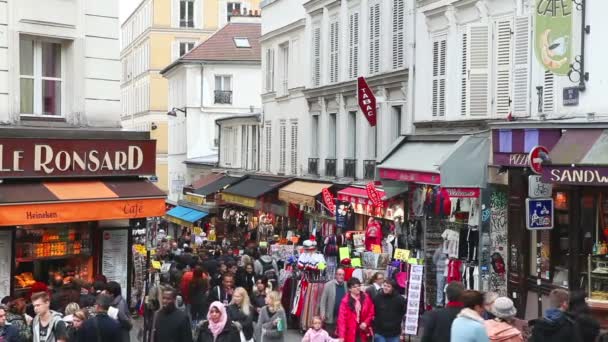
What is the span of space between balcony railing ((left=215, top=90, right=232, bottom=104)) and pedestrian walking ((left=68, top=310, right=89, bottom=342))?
4216 cm

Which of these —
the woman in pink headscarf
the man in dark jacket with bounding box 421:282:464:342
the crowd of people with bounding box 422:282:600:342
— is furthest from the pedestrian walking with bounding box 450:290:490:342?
the woman in pink headscarf

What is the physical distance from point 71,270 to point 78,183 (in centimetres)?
168

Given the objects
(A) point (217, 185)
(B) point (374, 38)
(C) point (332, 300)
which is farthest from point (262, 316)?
(A) point (217, 185)

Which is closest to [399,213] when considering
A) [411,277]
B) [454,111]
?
[454,111]

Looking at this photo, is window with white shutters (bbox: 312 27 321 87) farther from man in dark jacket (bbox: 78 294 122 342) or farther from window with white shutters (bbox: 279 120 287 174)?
man in dark jacket (bbox: 78 294 122 342)

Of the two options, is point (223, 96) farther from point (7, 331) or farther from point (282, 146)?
point (7, 331)

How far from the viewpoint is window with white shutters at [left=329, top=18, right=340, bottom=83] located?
31.2m

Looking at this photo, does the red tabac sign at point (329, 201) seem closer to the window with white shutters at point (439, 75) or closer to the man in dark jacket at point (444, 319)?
the window with white shutters at point (439, 75)

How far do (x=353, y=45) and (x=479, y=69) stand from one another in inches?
371

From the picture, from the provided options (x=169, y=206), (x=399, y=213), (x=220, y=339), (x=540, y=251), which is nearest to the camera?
(x=220, y=339)

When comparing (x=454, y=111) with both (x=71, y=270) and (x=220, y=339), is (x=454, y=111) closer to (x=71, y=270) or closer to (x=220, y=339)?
(x=71, y=270)

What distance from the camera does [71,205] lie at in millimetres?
18172

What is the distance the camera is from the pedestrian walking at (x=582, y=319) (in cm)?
1076

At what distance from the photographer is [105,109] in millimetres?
19938
